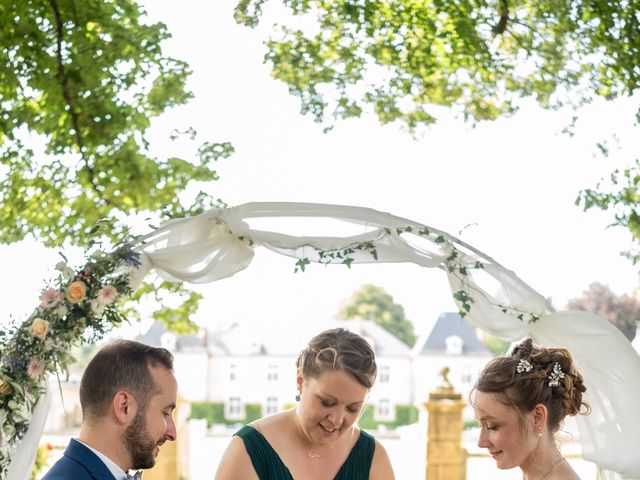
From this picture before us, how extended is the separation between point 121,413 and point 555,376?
1.23 m

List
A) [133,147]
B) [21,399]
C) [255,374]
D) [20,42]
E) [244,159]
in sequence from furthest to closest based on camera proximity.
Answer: [255,374], [244,159], [133,147], [20,42], [21,399]

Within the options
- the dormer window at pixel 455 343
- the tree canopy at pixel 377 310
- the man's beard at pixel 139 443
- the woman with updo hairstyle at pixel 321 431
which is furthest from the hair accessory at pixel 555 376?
the dormer window at pixel 455 343

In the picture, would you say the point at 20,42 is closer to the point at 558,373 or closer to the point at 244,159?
the point at 558,373

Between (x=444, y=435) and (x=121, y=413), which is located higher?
(x=121, y=413)

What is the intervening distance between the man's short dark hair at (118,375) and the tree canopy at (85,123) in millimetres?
3606

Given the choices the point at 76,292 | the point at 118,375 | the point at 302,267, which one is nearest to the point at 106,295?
the point at 76,292

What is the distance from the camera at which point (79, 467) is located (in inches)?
87.3

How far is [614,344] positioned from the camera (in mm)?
4438

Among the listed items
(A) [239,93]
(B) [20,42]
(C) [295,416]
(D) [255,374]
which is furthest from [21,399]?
(D) [255,374]

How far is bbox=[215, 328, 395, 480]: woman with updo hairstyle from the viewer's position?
123 inches

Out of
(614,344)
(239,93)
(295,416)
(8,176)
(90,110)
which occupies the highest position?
(239,93)

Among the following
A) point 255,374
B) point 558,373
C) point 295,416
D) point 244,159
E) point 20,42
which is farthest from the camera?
point 255,374

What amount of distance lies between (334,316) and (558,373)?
150 ft

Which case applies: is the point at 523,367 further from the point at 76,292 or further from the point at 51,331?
the point at 51,331
